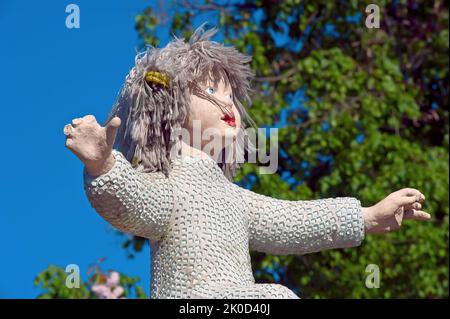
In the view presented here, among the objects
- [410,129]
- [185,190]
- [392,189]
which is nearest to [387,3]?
[410,129]

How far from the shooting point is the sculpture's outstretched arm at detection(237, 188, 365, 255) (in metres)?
4.09

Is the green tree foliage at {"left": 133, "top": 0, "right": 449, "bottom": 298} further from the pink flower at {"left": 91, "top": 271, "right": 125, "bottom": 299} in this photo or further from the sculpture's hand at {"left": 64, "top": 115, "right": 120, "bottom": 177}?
the sculpture's hand at {"left": 64, "top": 115, "right": 120, "bottom": 177}

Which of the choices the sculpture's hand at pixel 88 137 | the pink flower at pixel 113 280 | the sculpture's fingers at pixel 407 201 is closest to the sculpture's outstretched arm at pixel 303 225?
the sculpture's fingers at pixel 407 201

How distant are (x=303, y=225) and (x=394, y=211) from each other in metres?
0.28

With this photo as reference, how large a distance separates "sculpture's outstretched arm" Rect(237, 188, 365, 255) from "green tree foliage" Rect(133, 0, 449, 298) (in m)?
3.54

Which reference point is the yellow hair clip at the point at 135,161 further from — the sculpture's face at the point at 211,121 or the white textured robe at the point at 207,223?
the sculpture's face at the point at 211,121

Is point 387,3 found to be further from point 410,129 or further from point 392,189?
point 392,189

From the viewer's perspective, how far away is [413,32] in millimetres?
9133

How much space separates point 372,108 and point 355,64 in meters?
0.39

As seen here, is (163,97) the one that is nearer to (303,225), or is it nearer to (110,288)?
(303,225)

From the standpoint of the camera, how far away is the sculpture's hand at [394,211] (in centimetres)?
407

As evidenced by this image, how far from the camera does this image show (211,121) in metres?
4.05

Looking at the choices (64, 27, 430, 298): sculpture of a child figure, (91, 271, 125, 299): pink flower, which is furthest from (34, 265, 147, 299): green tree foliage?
(64, 27, 430, 298): sculpture of a child figure
